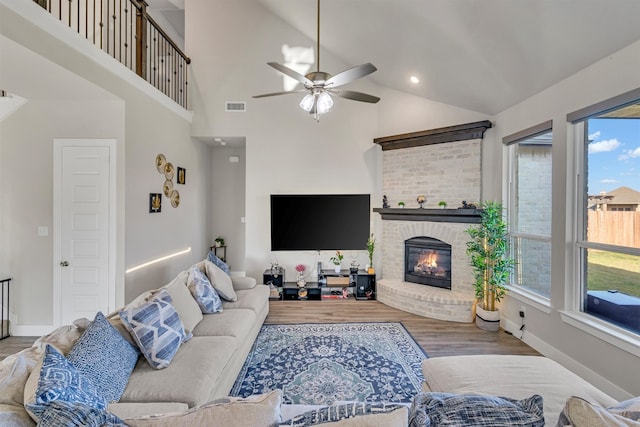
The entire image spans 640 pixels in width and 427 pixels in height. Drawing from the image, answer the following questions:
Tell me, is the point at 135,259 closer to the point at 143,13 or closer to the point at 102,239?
the point at 102,239

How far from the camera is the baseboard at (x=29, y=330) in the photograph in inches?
133

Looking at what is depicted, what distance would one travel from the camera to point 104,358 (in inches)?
61.7

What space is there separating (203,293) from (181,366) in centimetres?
103

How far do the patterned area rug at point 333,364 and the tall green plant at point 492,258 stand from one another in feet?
3.92

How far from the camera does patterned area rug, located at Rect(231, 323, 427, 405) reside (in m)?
2.37

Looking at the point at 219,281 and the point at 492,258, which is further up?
the point at 492,258

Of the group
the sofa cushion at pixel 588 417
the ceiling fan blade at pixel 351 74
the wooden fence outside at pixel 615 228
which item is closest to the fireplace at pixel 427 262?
the wooden fence outside at pixel 615 228

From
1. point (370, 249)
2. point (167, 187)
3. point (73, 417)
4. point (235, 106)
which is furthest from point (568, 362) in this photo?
point (235, 106)

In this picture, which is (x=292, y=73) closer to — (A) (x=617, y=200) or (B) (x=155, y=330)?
(B) (x=155, y=330)

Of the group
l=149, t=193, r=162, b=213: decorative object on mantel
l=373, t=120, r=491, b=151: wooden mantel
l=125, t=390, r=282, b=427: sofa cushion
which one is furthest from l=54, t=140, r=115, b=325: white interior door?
l=373, t=120, r=491, b=151: wooden mantel

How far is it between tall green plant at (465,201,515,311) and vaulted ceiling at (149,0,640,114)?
1438 millimetres

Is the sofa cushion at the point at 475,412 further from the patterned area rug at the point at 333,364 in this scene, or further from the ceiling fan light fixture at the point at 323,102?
the ceiling fan light fixture at the point at 323,102

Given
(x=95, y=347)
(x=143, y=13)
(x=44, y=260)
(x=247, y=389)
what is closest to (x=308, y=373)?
(x=247, y=389)

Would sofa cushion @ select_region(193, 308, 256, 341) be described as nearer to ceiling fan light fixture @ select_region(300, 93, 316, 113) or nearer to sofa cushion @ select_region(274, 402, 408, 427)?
sofa cushion @ select_region(274, 402, 408, 427)
